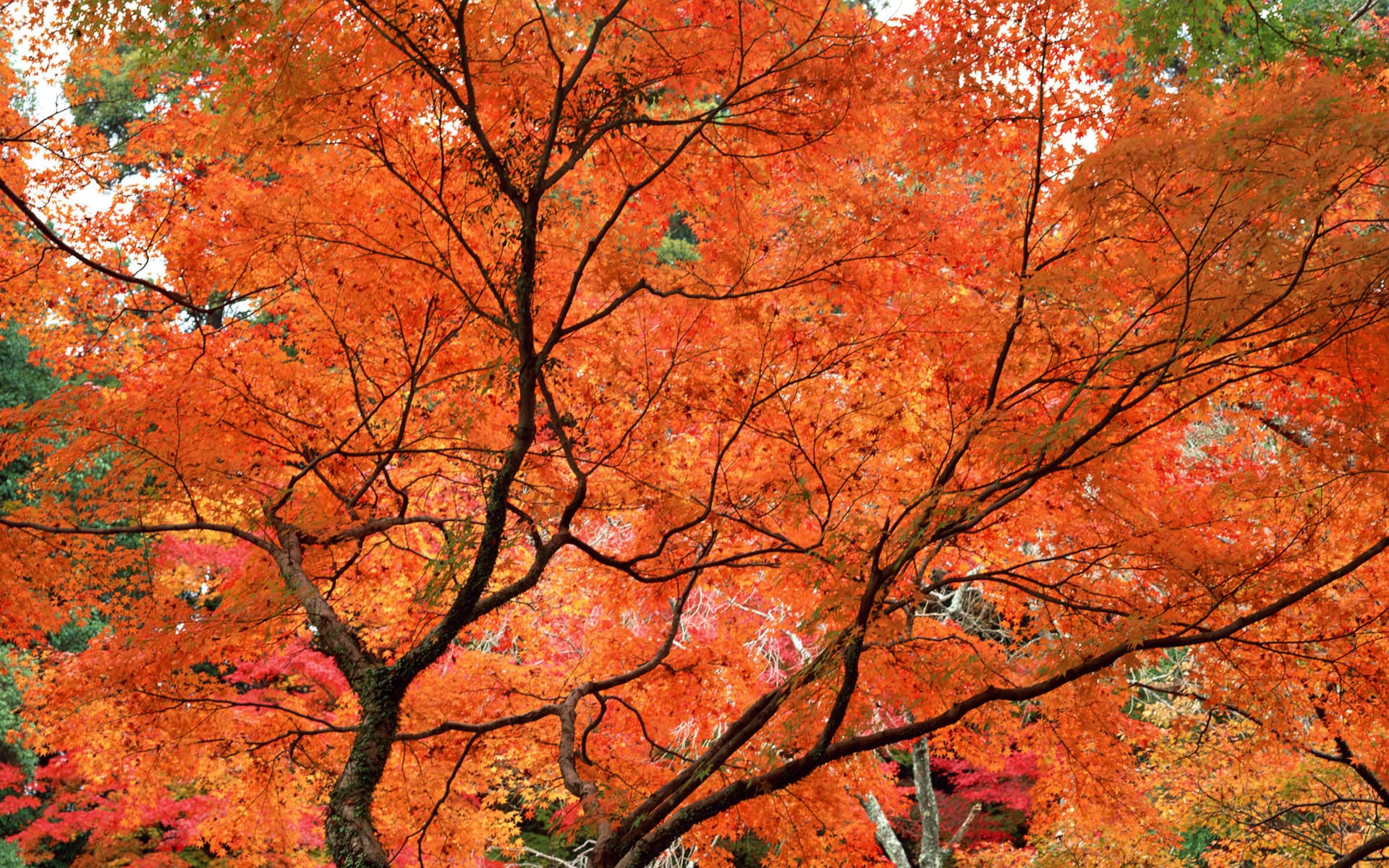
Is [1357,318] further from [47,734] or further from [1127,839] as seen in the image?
[47,734]

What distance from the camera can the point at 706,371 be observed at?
5082 mm

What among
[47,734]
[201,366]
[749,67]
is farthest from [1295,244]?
[47,734]

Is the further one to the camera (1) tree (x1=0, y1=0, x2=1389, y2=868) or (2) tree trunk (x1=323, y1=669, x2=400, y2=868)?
(2) tree trunk (x1=323, y1=669, x2=400, y2=868)

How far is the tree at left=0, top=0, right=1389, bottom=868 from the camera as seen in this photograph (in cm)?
361

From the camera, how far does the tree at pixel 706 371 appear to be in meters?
3.61

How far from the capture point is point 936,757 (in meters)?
10.8

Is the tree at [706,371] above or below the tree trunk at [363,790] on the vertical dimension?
above

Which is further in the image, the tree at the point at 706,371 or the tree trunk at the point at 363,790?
the tree trunk at the point at 363,790

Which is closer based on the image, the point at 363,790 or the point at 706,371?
the point at 363,790

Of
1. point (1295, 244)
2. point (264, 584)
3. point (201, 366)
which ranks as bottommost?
point (1295, 244)

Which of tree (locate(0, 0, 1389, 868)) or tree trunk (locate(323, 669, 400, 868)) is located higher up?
tree (locate(0, 0, 1389, 868))

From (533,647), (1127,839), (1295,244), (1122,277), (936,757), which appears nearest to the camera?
(1295,244)

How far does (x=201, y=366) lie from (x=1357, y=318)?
588cm

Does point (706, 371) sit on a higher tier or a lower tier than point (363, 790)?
higher
